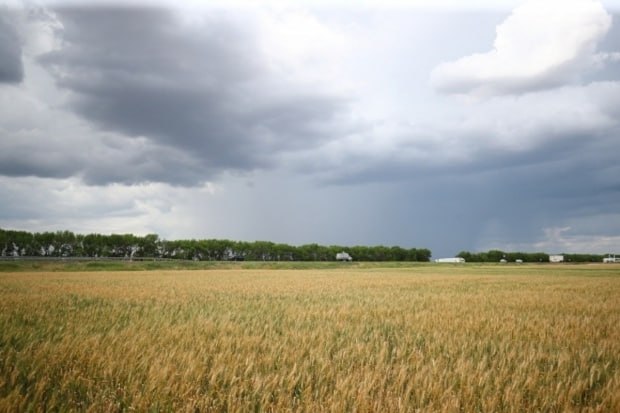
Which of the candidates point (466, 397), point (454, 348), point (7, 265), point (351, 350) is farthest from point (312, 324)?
point (7, 265)

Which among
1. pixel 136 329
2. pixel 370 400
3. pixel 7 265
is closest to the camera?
pixel 370 400

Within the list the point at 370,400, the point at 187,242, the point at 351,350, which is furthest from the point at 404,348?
the point at 187,242

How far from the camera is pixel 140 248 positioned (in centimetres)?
16962

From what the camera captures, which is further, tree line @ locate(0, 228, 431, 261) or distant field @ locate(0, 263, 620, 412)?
tree line @ locate(0, 228, 431, 261)

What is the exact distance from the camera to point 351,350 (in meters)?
7.41

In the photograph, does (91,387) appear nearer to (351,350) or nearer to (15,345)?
(15,345)

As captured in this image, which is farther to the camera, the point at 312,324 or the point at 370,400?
the point at 312,324

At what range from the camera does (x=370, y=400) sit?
184 inches

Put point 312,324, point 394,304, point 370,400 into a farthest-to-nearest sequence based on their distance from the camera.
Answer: point 394,304, point 312,324, point 370,400

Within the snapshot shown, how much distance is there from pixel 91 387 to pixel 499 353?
6507mm

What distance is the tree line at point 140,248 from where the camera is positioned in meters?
152

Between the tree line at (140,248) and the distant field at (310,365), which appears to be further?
the tree line at (140,248)

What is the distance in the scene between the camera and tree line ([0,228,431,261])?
152 meters

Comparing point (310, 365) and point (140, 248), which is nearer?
point (310, 365)
